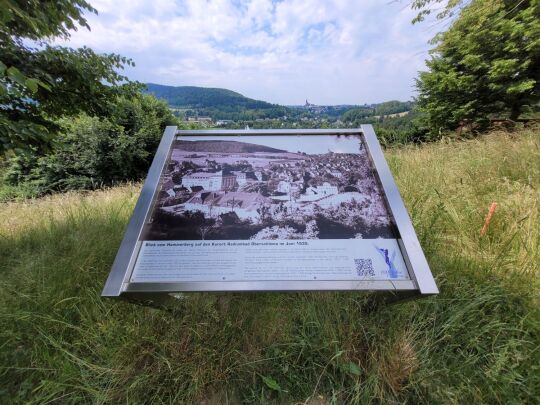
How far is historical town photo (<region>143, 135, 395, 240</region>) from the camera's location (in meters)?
1.57

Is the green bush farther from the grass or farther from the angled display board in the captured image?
the angled display board

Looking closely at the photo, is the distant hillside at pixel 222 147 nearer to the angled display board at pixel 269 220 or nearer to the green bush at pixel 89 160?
the angled display board at pixel 269 220

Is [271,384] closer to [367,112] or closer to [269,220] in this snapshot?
[269,220]

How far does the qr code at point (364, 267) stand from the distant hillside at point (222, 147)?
3.22 feet

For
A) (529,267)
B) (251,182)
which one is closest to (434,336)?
(529,267)

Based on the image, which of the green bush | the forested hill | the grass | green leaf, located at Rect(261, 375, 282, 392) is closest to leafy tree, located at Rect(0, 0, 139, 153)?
the grass

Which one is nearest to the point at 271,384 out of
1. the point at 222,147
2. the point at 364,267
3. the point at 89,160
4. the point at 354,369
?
the point at 354,369

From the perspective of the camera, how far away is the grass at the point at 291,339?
4.90ft

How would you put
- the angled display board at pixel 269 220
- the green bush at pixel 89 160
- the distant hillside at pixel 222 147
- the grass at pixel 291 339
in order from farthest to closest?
the green bush at pixel 89 160 → the distant hillside at pixel 222 147 → the grass at pixel 291 339 → the angled display board at pixel 269 220

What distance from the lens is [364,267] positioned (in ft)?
4.62

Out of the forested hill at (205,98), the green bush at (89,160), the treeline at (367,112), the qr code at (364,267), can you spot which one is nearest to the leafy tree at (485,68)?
the treeline at (367,112)

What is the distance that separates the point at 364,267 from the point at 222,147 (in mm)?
1307

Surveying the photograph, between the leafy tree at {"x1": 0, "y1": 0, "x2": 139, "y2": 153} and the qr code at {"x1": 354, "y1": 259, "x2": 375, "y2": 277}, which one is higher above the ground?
the leafy tree at {"x1": 0, "y1": 0, "x2": 139, "y2": 153}

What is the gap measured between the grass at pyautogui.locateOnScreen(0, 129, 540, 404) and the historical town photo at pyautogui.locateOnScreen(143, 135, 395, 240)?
2.19 ft
